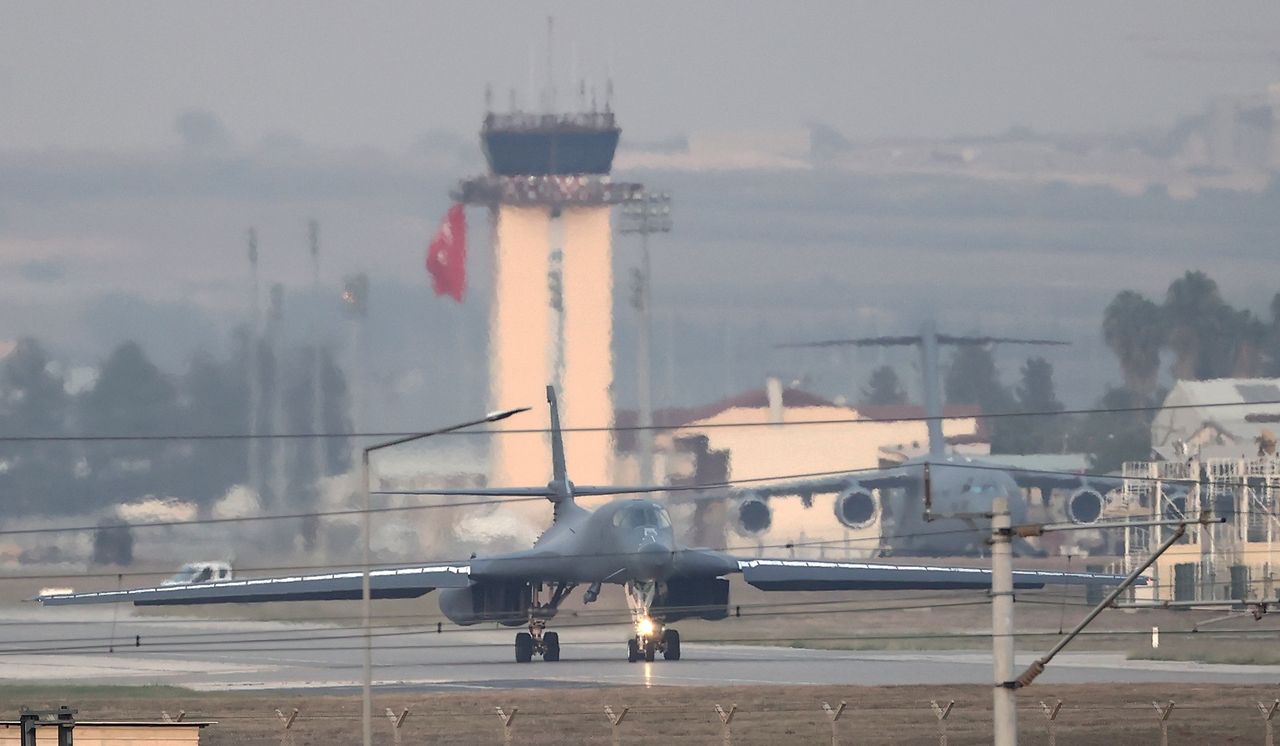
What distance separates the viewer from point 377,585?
51.8m

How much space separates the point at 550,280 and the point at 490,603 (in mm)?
19840

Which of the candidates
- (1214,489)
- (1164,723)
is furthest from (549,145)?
(1164,723)

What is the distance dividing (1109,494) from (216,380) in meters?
29.2

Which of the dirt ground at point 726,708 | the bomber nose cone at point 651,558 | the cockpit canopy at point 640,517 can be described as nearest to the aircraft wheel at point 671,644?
the bomber nose cone at point 651,558

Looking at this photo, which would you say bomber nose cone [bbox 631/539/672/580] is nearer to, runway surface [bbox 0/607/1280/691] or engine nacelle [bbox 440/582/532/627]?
runway surface [bbox 0/607/1280/691]

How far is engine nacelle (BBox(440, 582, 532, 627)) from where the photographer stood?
169ft

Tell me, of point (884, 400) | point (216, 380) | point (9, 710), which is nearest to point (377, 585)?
point (9, 710)

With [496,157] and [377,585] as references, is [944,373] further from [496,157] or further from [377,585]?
[377,585]

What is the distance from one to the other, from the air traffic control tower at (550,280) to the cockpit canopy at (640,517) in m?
14.2

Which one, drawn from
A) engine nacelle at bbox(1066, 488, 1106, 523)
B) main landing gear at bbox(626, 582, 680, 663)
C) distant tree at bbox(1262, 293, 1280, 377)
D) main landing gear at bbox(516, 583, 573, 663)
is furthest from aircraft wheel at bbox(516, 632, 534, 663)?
distant tree at bbox(1262, 293, 1280, 377)

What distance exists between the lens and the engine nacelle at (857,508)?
224ft

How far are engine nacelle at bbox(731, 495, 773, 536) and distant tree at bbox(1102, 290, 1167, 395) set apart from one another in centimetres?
2121

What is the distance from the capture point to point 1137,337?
286 ft

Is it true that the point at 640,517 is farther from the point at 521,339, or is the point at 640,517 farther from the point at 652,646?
the point at 521,339
